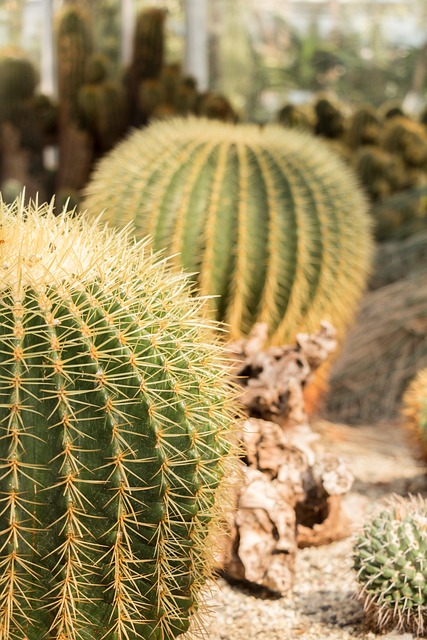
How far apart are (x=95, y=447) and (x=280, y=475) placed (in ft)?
3.35

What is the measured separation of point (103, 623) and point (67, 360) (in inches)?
19.5

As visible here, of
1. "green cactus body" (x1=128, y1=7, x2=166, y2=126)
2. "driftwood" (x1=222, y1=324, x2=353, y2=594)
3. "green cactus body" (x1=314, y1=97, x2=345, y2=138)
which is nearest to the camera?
"driftwood" (x1=222, y1=324, x2=353, y2=594)

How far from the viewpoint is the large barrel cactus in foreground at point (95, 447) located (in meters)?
1.50

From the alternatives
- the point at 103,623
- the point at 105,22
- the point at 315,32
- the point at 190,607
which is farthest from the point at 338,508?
the point at 315,32

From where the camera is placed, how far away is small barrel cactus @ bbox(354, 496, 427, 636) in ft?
Result: 6.34

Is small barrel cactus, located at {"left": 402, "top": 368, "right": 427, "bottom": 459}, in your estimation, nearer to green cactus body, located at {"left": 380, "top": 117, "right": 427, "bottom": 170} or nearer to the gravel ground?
the gravel ground

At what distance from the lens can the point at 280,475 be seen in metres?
2.45

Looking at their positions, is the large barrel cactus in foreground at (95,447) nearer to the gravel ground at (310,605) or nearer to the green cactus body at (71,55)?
the gravel ground at (310,605)

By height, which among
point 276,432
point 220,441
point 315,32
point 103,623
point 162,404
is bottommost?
point 315,32

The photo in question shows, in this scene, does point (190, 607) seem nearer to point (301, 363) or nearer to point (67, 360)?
point (67, 360)

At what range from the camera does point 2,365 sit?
4.93 ft

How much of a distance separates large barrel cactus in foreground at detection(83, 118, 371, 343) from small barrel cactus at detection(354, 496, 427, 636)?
4.52ft

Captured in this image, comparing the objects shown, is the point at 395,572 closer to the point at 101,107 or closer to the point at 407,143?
the point at 101,107

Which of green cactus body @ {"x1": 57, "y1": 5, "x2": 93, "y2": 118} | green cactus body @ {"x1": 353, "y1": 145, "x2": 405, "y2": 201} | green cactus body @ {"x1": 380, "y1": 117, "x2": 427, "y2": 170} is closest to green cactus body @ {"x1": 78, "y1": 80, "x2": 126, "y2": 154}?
green cactus body @ {"x1": 57, "y1": 5, "x2": 93, "y2": 118}
